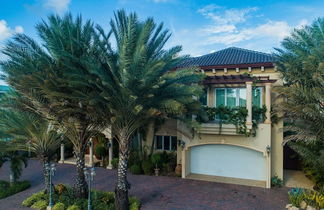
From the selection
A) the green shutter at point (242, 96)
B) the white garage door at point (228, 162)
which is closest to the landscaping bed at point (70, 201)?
the white garage door at point (228, 162)

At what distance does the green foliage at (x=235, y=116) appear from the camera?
12844 mm

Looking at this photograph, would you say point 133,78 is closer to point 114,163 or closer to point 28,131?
point 28,131

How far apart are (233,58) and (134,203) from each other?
40.0ft

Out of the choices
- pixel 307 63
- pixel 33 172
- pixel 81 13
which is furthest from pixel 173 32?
pixel 33 172

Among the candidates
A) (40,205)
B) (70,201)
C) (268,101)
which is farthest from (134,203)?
(268,101)

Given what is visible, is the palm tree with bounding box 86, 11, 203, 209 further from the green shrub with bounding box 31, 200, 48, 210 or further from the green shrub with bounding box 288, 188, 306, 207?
the green shrub with bounding box 288, 188, 306, 207

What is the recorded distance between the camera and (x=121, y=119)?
9578 mm

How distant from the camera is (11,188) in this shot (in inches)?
482

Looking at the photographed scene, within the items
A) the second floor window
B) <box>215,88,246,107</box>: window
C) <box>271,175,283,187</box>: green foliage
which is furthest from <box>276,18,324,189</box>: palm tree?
<box>215,88,246,107</box>: window

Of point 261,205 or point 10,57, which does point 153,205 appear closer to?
point 261,205

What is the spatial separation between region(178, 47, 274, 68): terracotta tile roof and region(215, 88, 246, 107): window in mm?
1911

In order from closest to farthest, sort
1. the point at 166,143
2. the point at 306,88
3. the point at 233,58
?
the point at 306,88 < the point at 233,58 < the point at 166,143

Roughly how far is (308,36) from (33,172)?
20.7 meters

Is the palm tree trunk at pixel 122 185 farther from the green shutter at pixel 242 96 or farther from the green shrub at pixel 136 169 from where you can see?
the green shutter at pixel 242 96
